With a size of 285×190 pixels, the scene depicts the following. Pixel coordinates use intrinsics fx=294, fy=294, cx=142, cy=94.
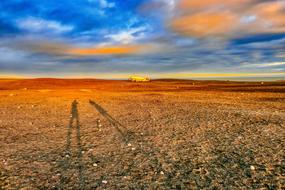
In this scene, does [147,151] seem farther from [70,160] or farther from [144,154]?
[70,160]

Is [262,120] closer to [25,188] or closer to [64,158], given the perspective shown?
[64,158]

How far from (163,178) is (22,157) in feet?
16.7

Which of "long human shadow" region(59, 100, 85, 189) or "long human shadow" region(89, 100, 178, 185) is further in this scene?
"long human shadow" region(89, 100, 178, 185)

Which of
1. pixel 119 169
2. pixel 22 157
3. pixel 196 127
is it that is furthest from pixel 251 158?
pixel 22 157

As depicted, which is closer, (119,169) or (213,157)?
(119,169)

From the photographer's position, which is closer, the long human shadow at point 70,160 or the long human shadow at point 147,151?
the long human shadow at point 70,160

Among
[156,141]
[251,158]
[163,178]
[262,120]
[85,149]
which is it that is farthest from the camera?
[262,120]

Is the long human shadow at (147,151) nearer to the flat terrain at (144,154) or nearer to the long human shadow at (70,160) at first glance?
the flat terrain at (144,154)

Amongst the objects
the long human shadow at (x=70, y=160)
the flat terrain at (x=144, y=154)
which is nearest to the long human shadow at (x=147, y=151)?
the flat terrain at (x=144, y=154)

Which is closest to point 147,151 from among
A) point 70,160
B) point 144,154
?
point 144,154

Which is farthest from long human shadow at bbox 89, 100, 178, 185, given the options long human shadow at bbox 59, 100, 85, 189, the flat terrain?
long human shadow at bbox 59, 100, 85, 189

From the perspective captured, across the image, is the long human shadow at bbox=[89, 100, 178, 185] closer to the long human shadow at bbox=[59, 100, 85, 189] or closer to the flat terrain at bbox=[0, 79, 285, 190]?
the flat terrain at bbox=[0, 79, 285, 190]

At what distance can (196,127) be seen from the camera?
15398 mm

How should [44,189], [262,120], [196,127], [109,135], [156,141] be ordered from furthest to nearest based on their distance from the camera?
[262,120], [196,127], [109,135], [156,141], [44,189]
